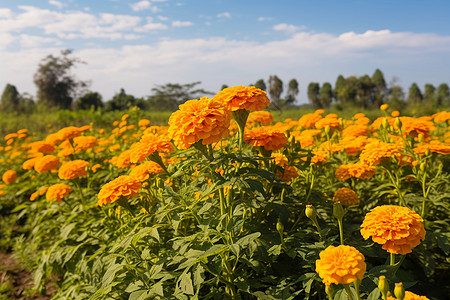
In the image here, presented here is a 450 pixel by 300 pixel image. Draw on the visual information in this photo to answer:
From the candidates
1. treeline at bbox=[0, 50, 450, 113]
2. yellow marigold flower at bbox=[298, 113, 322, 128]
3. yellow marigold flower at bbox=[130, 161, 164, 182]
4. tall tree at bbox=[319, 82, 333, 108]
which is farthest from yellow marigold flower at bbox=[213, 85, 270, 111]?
tall tree at bbox=[319, 82, 333, 108]

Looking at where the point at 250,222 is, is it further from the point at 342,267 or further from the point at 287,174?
the point at 342,267

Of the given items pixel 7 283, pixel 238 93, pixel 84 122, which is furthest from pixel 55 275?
pixel 84 122

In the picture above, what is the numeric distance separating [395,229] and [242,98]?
0.78 metres

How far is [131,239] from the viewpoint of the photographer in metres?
1.54

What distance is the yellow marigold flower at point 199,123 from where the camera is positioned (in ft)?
4.25

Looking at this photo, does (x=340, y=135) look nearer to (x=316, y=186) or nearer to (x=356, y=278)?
(x=316, y=186)

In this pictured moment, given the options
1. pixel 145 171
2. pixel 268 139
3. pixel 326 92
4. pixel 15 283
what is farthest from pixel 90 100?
pixel 326 92

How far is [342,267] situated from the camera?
95cm

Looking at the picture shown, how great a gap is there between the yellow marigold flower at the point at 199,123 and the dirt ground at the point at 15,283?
255 centimetres

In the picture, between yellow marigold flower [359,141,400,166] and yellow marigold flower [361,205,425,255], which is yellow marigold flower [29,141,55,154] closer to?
yellow marigold flower [359,141,400,166]

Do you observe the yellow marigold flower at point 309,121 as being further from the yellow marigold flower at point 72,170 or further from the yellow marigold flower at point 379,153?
the yellow marigold flower at point 72,170

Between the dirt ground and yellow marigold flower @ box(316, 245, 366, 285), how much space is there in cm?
293

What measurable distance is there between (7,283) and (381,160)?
353 cm

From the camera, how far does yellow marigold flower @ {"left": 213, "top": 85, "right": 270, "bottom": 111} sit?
146 cm
